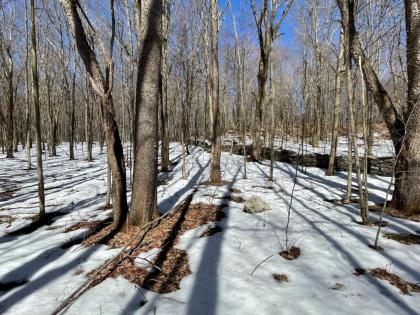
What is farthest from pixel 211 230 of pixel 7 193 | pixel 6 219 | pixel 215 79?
pixel 7 193

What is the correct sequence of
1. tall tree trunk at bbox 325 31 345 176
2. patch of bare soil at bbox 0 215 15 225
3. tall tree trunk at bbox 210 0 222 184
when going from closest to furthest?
patch of bare soil at bbox 0 215 15 225
tall tree trunk at bbox 210 0 222 184
tall tree trunk at bbox 325 31 345 176

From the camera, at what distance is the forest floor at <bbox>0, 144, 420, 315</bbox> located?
9.09 ft

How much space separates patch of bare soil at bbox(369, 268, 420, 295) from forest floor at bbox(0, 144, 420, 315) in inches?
0.4

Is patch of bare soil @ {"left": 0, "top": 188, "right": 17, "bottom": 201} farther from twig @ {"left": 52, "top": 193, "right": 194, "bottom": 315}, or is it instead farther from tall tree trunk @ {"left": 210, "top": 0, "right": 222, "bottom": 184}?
tall tree trunk @ {"left": 210, "top": 0, "right": 222, "bottom": 184}

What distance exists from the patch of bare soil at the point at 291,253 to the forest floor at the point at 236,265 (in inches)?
2.5

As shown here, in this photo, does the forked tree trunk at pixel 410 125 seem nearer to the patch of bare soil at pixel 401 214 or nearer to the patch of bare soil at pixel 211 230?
the patch of bare soil at pixel 401 214

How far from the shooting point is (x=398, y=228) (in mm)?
4574

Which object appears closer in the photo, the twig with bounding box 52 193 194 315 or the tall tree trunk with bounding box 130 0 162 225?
the twig with bounding box 52 193 194 315

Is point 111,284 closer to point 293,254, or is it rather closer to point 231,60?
point 293,254

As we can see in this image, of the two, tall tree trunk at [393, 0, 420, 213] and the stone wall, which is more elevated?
tall tree trunk at [393, 0, 420, 213]

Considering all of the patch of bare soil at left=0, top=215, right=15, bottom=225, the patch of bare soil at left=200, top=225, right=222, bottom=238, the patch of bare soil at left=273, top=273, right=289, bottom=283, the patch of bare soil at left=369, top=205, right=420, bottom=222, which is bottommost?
the patch of bare soil at left=0, top=215, right=15, bottom=225

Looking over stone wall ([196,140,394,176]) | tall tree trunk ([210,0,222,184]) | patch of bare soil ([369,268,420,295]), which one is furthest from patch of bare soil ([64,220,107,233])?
stone wall ([196,140,394,176])

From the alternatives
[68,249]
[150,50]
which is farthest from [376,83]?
[68,249]

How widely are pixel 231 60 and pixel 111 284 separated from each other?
22.8 metres
